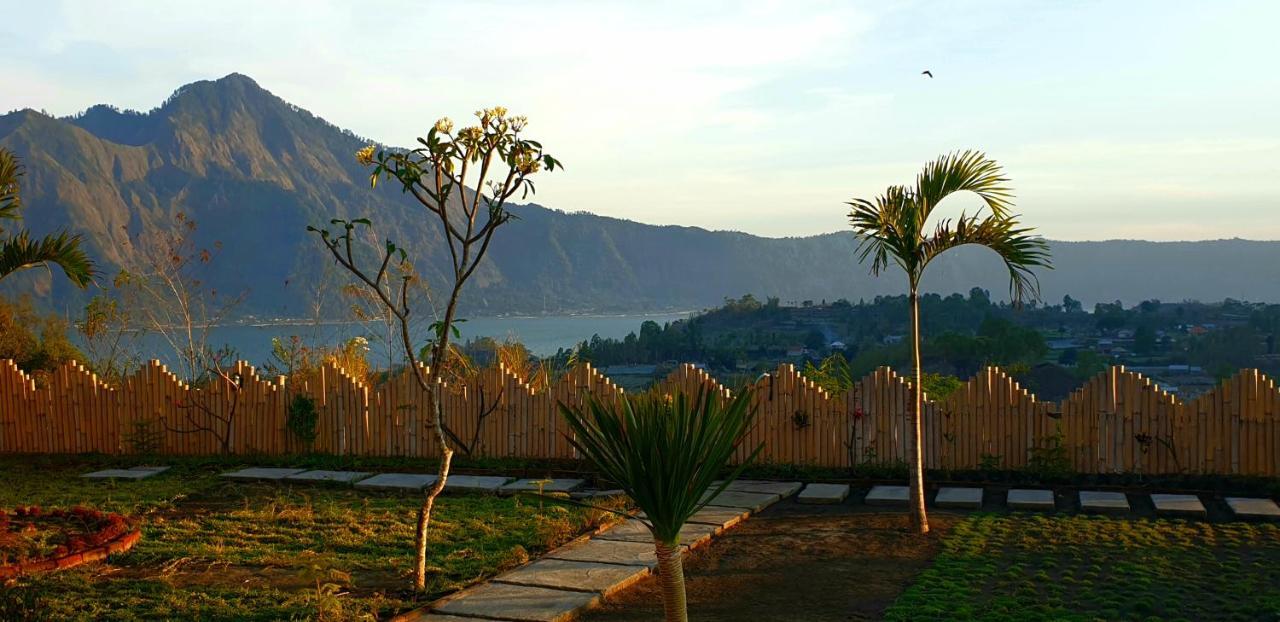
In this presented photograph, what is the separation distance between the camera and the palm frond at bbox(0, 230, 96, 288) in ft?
33.8

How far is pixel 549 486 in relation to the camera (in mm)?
10406

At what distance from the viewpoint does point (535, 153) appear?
21.3 feet

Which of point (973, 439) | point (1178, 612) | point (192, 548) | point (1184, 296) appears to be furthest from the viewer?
point (1184, 296)

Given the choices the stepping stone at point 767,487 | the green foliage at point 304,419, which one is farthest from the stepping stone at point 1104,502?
the green foliage at point 304,419

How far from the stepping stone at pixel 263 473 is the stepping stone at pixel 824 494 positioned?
17.2 ft

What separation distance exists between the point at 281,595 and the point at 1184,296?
49968 millimetres

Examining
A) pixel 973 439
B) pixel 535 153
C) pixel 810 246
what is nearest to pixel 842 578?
pixel 535 153

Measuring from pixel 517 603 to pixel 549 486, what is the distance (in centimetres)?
415

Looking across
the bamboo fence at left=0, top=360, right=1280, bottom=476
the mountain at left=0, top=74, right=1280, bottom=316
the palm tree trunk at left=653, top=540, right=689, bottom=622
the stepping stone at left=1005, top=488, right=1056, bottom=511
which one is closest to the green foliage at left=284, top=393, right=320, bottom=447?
the bamboo fence at left=0, top=360, right=1280, bottom=476

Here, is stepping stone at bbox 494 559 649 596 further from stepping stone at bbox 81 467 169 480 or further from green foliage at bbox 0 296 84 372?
green foliage at bbox 0 296 84 372

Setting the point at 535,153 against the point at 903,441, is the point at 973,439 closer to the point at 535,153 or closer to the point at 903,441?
the point at 903,441

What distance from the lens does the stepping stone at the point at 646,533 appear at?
25.9ft

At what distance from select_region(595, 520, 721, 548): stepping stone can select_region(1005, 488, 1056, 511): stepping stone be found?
2.69 metres

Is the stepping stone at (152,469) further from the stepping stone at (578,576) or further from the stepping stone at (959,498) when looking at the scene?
the stepping stone at (959,498)
